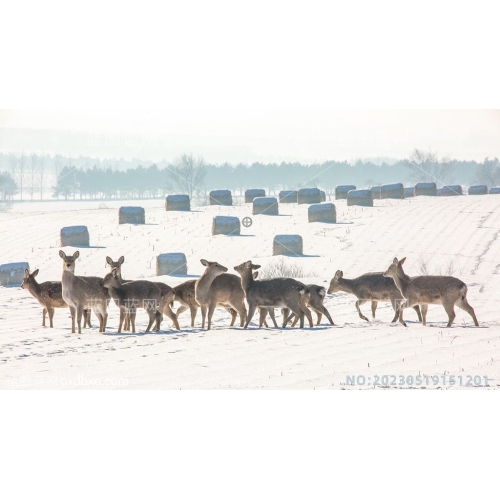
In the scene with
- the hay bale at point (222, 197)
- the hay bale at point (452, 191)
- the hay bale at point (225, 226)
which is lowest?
the hay bale at point (225, 226)

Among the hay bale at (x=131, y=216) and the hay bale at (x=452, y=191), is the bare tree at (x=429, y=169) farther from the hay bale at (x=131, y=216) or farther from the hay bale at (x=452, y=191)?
the hay bale at (x=131, y=216)

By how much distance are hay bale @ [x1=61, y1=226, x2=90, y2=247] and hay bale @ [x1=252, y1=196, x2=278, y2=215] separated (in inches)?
313

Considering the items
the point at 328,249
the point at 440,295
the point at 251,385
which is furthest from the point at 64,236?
the point at 251,385

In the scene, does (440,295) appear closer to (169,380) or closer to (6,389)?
(169,380)

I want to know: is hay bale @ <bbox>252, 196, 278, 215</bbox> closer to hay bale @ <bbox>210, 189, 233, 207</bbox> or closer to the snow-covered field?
the snow-covered field

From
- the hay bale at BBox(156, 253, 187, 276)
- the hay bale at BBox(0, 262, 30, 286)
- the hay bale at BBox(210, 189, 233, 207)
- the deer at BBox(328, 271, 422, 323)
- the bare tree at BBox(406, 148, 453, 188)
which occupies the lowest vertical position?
the hay bale at BBox(0, 262, 30, 286)

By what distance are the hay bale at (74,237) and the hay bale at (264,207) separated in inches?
313

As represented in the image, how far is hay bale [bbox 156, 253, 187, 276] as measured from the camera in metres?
20.8

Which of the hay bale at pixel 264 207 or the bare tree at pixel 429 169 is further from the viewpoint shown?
the bare tree at pixel 429 169

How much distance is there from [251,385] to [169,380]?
1016 mm

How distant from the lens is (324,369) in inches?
396

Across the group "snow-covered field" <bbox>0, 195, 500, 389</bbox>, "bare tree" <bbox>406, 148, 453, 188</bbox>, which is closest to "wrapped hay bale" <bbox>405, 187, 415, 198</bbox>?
"bare tree" <bbox>406, 148, 453, 188</bbox>

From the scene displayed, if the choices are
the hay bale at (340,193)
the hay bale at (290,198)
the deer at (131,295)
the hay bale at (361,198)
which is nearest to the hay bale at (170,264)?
the deer at (131,295)

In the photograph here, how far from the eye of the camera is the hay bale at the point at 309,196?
35438mm
